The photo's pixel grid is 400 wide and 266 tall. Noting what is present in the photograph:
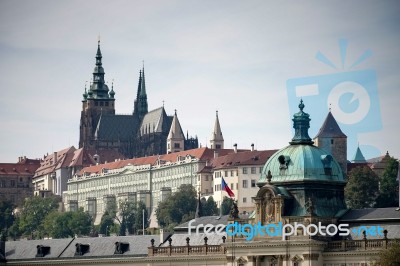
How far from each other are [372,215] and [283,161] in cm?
866

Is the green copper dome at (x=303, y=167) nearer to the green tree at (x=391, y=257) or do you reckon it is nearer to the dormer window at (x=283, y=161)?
the dormer window at (x=283, y=161)

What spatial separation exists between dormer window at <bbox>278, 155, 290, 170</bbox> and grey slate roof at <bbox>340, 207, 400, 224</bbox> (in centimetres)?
619

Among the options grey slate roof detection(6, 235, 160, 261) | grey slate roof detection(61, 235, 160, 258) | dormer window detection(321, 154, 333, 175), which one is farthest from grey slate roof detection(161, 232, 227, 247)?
dormer window detection(321, 154, 333, 175)

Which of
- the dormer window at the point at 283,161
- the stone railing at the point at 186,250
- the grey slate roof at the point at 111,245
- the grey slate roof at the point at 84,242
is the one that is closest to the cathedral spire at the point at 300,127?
the dormer window at the point at 283,161

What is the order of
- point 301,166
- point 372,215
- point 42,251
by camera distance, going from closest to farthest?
point 372,215
point 301,166
point 42,251

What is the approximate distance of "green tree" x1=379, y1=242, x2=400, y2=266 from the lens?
119188 mm

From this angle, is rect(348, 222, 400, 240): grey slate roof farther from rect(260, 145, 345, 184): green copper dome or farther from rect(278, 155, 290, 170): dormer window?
rect(278, 155, 290, 170): dormer window

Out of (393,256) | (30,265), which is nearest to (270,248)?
(393,256)

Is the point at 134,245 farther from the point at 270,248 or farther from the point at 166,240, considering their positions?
the point at 270,248

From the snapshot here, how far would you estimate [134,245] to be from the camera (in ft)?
482

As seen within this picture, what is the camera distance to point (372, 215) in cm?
12962

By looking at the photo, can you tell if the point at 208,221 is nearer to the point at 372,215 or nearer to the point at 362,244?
the point at 372,215

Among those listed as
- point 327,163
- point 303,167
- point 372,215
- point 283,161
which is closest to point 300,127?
point 283,161

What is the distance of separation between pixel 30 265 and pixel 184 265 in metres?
20.7
